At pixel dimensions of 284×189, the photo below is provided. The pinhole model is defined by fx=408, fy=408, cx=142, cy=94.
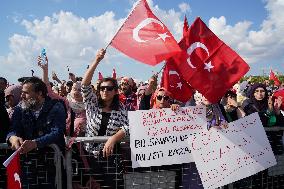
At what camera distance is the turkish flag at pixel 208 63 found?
5156 mm

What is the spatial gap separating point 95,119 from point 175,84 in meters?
1.33

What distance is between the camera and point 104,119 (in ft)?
15.8

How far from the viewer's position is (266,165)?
514 centimetres

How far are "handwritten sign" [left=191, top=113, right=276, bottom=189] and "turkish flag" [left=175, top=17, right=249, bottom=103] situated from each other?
498 millimetres

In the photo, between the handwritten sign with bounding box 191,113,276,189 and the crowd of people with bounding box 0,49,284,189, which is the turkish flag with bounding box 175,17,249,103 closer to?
the crowd of people with bounding box 0,49,284,189

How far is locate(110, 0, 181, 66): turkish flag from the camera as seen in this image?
5.06 meters

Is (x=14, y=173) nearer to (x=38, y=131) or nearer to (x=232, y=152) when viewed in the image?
(x=38, y=131)

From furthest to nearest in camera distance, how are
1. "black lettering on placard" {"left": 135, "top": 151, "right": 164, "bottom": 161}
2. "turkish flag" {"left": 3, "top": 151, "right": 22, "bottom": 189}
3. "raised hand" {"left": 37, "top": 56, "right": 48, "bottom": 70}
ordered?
"raised hand" {"left": 37, "top": 56, "right": 48, "bottom": 70}, "black lettering on placard" {"left": 135, "top": 151, "right": 164, "bottom": 161}, "turkish flag" {"left": 3, "top": 151, "right": 22, "bottom": 189}

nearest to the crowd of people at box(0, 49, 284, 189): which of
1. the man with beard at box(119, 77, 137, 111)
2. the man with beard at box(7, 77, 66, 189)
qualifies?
the man with beard at box(7, 77, 66, 189)

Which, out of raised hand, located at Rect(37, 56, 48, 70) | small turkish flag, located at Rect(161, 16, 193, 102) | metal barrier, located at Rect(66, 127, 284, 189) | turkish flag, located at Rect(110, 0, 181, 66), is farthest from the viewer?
raised hand, located at Rect(37, 56, 48, 70)

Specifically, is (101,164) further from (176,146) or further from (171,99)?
(171,99)

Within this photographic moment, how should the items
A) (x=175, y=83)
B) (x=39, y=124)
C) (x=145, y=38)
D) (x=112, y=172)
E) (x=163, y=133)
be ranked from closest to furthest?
1. (x=39, y=124)
2. (x=112, y=172)
3. (x=163, y=133)
4. (x=145, y=38)
5. (x=175, y=83)

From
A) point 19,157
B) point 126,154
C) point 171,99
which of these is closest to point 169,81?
point 171,99

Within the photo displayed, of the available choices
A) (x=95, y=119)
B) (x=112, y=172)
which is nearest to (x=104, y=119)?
(x=95, y=119)
